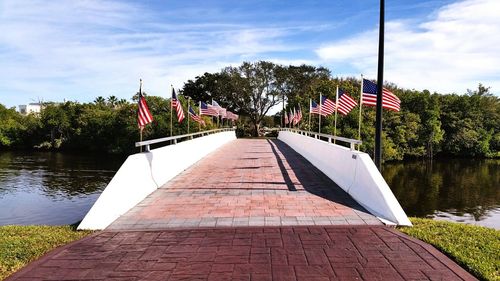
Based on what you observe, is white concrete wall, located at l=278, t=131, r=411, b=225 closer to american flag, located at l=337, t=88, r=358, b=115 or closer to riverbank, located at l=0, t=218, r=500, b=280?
riverbank, located at l=0, t=218, r=500, b=280

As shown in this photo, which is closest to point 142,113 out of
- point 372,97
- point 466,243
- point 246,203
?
point 246,203

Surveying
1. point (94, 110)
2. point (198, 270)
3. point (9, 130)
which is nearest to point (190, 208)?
point (198, 270)

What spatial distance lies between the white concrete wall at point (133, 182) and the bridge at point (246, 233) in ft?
0.07

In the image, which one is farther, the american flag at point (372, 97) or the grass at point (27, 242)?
the american flag at point (372, 97)

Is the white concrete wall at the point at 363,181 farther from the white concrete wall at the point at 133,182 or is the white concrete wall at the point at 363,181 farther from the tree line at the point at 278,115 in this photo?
the tree line at the point at 278,115

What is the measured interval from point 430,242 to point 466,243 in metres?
0.48

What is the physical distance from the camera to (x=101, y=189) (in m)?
27.0

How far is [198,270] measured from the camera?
467 cm

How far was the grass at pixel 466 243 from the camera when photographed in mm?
4757

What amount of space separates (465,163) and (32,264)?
187 ft

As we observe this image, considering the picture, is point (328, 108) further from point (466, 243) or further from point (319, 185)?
point (466, 243)

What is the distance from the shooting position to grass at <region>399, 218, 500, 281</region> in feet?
15.6

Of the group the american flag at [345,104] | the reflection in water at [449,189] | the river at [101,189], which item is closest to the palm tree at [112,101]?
the river at [101,189]

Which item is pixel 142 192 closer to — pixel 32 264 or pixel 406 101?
pixel 32 264
